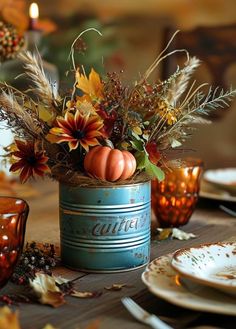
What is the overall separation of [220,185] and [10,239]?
779 millimetres

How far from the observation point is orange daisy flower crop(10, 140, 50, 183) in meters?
0.95

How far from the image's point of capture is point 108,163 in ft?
3.01

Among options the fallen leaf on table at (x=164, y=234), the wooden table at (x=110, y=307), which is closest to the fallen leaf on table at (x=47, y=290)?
the wooden table at (x=110, y=307)

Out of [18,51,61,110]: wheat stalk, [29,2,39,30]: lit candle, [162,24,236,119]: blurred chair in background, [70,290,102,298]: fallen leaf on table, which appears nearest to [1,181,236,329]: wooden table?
[70,290,102,298]: fallen leaf on table

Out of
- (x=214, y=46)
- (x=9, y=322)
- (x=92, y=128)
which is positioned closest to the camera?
(x=9, y=322)

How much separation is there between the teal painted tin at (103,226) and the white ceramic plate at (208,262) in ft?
0.37

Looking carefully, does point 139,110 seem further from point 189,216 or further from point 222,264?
point 189,216

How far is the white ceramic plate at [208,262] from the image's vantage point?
0.84 metres

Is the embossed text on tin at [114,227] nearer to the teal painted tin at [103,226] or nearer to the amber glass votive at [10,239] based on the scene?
the teal painted tin at [103,226]

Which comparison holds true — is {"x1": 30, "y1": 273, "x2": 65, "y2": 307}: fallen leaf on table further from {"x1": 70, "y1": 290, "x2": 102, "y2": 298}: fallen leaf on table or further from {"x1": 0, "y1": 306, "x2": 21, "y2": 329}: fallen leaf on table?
{"x1": 0, "y1": 306, "x2": 21, "y2": 329}: fallen leaf on table

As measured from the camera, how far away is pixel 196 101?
1045 mm

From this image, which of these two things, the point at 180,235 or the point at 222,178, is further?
the point at 222,178

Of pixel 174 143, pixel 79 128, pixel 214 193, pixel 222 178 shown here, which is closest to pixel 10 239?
pixel 79 128

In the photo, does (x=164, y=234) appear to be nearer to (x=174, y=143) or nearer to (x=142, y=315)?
(x=174, y=143)
